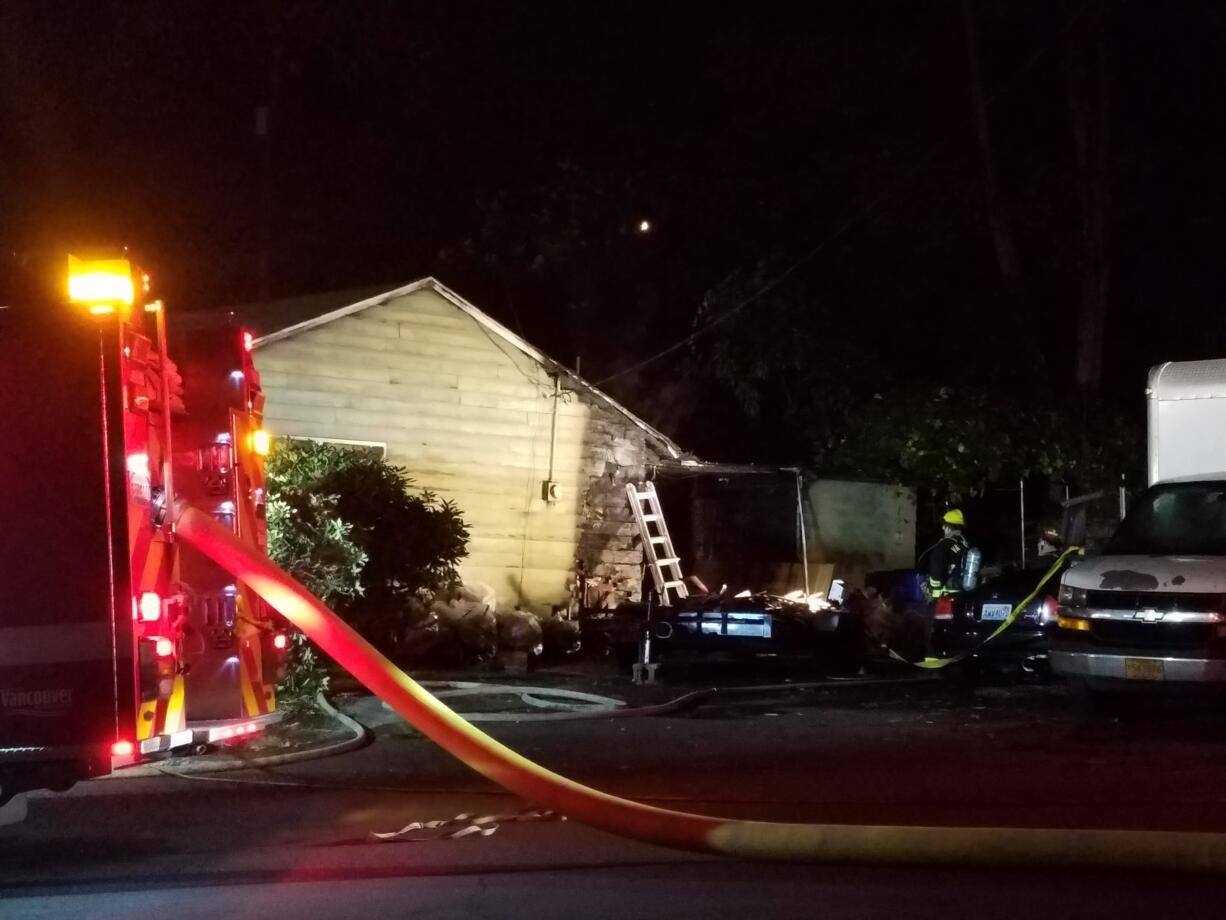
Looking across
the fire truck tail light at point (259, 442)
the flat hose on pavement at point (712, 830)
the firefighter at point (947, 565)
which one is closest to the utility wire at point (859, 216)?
the firefighter at point (947, 565)

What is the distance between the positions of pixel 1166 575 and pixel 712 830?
5.60 meters

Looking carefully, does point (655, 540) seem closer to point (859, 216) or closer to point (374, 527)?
point (374, 527)

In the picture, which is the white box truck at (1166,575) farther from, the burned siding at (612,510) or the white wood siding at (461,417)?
the white wood siding at (461,417)

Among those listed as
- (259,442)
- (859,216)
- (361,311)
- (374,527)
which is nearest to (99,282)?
(259,442)

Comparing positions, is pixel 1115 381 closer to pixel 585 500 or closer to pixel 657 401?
pixel 657 401

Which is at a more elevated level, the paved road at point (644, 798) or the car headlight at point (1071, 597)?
the car headlight at point (1071, 597)

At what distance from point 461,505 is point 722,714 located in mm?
6655

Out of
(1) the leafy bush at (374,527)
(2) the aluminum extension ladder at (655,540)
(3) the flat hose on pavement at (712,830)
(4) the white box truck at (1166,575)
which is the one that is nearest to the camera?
(3) the flat hose on pavement at (712,830)

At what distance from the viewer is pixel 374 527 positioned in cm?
1540

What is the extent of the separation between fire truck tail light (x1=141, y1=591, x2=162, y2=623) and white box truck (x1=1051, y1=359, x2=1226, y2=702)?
7325 millimetres

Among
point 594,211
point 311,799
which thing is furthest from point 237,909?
point 594,211

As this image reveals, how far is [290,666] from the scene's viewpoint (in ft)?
40.6

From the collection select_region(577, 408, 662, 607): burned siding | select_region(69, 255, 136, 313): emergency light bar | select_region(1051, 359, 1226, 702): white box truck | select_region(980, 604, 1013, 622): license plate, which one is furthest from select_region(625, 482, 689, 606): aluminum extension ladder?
select_region(69, 255, 136, 313): emergency light bar

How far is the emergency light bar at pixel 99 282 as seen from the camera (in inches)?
267
